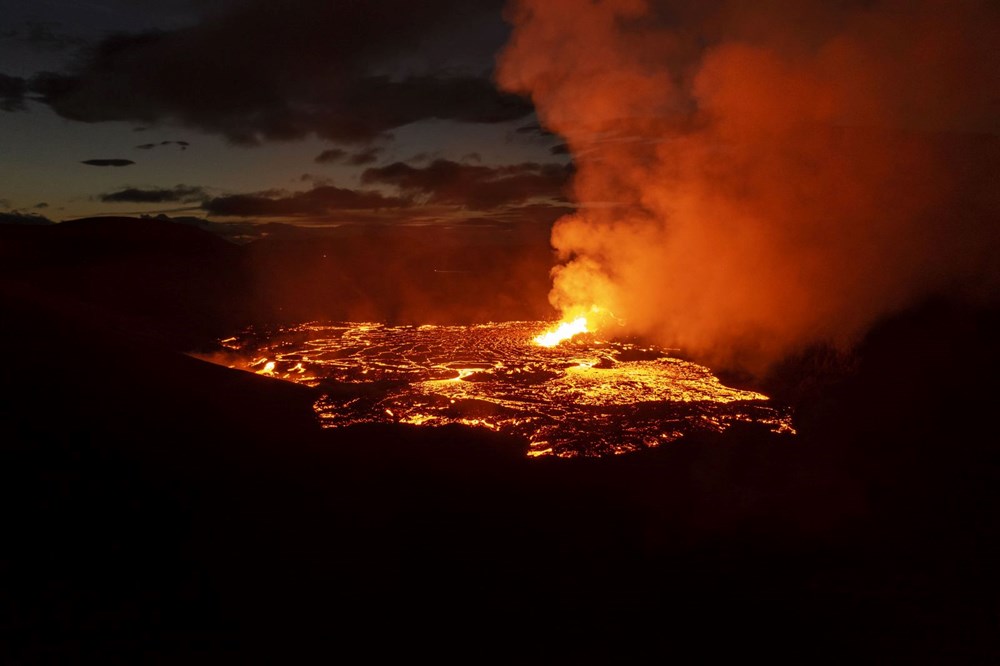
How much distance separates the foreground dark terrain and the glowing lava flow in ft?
21.0

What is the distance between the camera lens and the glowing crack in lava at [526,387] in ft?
34.0

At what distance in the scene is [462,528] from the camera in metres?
7.30

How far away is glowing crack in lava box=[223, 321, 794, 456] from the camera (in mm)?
10359

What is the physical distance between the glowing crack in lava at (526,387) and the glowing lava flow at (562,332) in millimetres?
143

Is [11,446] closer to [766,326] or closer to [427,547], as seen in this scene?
[427,547]

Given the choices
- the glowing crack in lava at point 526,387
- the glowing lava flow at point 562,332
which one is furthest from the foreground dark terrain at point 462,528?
the glowing lava flow at point 562,332

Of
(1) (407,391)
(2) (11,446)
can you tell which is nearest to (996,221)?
(1) (407,391)

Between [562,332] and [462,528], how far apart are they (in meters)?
11.7

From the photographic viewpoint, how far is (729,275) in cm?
1694

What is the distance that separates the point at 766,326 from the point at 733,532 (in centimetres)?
972

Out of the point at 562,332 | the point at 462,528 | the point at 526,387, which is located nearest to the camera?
the point at 462,528

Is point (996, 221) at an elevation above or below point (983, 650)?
above

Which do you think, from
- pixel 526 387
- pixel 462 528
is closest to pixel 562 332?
pixel 526 387

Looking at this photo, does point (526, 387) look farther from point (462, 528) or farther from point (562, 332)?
point (562, 332)
